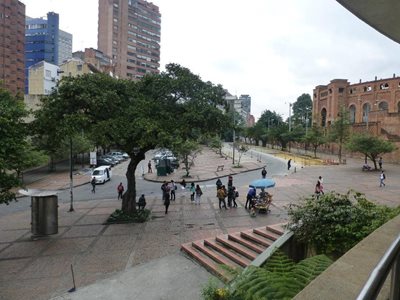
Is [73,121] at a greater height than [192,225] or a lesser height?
greater

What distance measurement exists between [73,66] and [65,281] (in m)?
65.5

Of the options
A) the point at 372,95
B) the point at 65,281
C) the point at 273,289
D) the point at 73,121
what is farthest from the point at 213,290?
the point at 372,95

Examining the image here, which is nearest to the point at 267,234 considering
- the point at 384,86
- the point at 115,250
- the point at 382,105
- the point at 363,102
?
the point at 115,250

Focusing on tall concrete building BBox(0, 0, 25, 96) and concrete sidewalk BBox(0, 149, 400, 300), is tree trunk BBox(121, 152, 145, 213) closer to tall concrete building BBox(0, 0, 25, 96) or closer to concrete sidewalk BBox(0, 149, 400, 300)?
concrete sidewalk BBox(0, 149, 400, 300)

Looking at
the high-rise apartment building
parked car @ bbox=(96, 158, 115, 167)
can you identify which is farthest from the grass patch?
the high-rise apartment building

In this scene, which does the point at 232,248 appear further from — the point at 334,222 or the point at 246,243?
the point at 334,222

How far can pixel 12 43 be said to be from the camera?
7269cm

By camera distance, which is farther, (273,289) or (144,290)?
(144,290)

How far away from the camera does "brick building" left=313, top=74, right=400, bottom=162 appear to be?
48878 mm

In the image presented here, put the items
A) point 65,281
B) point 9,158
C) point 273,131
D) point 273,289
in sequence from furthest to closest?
point 273,131 → point 9,158 → point 65,281 → point 273,289

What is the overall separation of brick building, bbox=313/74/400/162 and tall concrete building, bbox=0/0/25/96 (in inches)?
2666

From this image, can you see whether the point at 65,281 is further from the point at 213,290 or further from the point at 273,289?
the point at 273,289

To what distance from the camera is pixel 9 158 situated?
11195 millimetres

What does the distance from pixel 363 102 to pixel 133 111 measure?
6345cm
